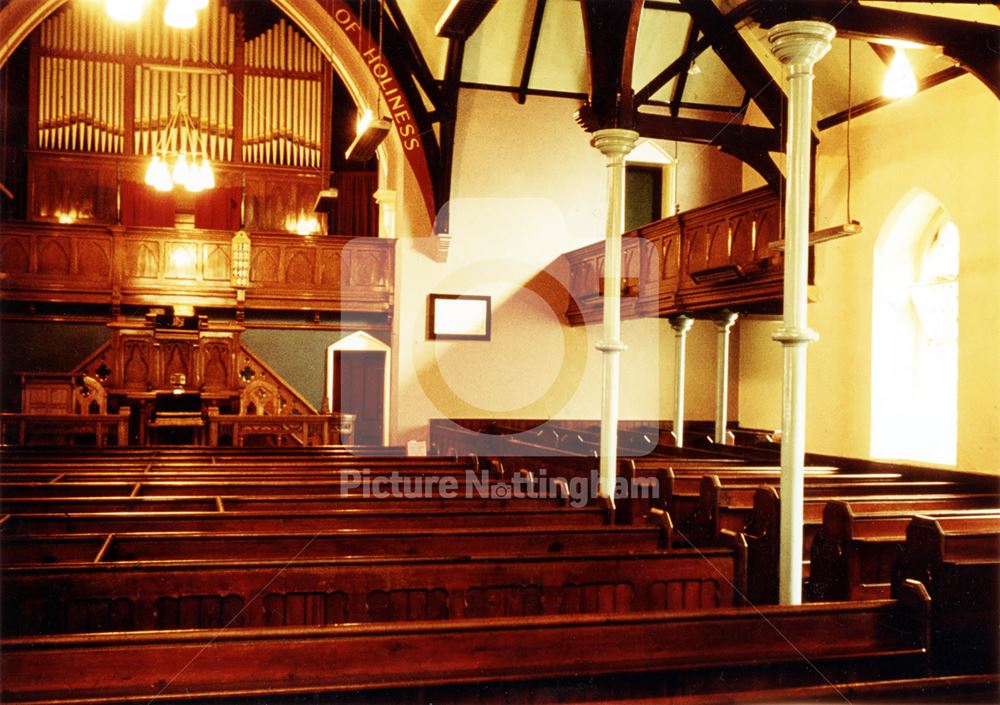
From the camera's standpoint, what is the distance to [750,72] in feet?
38.1

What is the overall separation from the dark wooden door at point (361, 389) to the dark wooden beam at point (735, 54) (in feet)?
24.4

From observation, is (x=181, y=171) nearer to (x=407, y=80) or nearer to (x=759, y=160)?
(x=407, y=80)

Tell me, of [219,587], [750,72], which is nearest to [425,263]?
[750,72]

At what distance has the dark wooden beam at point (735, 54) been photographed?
10898 millimetres

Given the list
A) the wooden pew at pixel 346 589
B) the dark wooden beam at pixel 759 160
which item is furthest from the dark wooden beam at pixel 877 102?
the wooden pew at pixel 346 589

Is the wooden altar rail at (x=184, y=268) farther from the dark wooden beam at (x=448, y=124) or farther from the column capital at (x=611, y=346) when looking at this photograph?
the column capital at (x=611, y=346)

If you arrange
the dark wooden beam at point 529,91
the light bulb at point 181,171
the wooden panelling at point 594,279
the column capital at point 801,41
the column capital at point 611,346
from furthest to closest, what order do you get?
1. the dark wooden beam at point 529,91
2. the wooden panelling at point 594,279
3. the light bulb at point 181,171
4. the column capital at point 611,346
5. the column capital at point 801,41

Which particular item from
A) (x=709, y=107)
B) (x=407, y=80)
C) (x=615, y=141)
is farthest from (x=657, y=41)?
(x=615, y=141)

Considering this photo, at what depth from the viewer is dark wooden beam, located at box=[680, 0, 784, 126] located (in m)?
10.9

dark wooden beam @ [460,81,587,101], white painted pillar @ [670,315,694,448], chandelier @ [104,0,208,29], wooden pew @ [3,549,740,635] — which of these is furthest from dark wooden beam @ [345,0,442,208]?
wooden pew @ [3,549,740,635]

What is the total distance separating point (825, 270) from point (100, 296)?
10866 millimetres

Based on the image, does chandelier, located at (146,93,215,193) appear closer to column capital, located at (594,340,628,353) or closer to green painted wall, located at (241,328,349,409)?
green painted wall, located at (241,328,349,409)

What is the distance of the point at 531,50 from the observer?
14523mm

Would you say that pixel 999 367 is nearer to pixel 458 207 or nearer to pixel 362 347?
pixel 458 207
